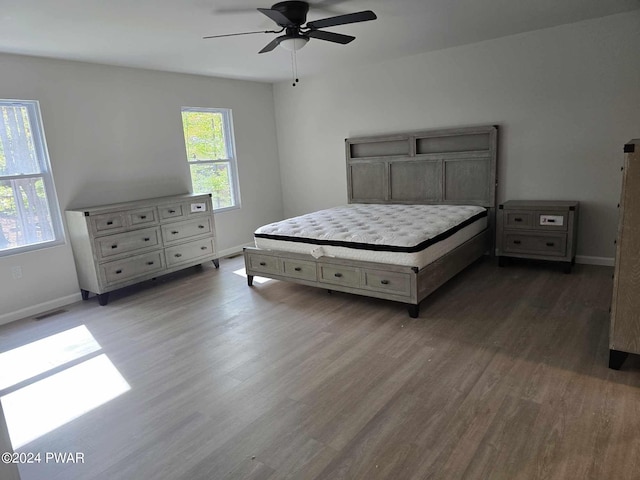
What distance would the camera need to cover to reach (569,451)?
1.81 m

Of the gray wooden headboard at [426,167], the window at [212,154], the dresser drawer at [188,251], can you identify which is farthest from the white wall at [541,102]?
the dresser drawer at [188,251]

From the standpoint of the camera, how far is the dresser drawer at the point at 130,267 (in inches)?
164

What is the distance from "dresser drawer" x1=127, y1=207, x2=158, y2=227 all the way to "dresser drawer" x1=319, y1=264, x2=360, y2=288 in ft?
6.59

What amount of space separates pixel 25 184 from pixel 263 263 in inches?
93.0

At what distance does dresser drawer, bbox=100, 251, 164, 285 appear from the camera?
416 centimetres

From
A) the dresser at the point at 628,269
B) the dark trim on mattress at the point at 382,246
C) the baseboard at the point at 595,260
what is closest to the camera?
the dresser at the point at 628,269

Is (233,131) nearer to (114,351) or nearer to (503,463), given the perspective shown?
(114,351)

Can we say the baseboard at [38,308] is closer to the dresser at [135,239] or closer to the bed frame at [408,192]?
the dresser at [135,239]

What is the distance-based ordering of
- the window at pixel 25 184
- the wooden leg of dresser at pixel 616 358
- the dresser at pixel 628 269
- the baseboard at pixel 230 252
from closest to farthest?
1. the dresser at pixel 628 269
2. the wooden leg of dresser at pixel 616 358
3. the window at pixel 25 184
4. the baseboard at pixel 230 252

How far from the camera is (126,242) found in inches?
169

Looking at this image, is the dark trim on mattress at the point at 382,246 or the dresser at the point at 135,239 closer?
the dark trim on mattress at the point at 382,246

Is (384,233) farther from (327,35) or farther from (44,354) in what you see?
(44,354)

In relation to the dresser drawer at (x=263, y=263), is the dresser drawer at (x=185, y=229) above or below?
above

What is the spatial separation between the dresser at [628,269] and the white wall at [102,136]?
15.0ft
